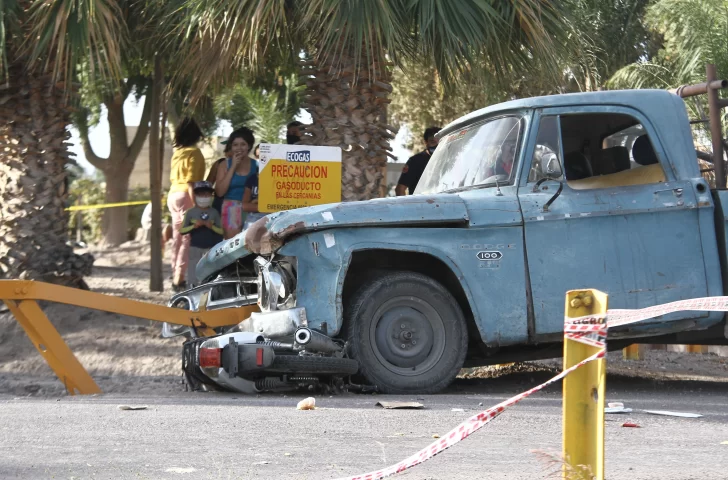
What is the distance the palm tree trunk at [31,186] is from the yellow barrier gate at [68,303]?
370 centimetres

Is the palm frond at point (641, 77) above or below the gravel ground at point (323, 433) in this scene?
above

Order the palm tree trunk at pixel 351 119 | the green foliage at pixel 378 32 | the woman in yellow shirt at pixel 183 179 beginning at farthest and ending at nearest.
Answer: the woman in yellow shirt at pixel 183 179 → the palm tree trunk at pixel 351 119 → the green foliage at pixel 378 32

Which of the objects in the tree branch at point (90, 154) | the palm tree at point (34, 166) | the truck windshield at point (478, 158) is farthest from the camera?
the tree branch at point (90, 154)

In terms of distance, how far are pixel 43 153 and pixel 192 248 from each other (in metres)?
1.98

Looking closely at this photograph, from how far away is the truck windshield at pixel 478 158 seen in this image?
743cm

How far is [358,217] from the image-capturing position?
695cm

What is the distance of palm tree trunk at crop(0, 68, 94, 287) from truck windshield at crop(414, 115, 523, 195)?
4774 mm

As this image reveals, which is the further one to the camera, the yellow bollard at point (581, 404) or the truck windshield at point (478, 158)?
the truck windshield at point (478, 158)

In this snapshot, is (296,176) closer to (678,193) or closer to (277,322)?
(277,322)

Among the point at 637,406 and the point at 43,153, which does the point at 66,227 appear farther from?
the point at 637,406

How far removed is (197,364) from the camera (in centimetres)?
700

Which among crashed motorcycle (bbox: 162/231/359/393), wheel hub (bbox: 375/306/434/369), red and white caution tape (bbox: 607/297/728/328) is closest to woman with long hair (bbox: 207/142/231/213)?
crashed motorcycle (bbox: 162/231/359/393)

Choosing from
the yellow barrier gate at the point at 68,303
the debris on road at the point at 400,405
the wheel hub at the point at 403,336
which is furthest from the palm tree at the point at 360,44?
the debris on road at the point at 400,405

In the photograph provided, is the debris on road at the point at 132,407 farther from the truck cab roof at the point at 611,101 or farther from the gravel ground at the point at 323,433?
the truck cab roof at the point at 611,101
